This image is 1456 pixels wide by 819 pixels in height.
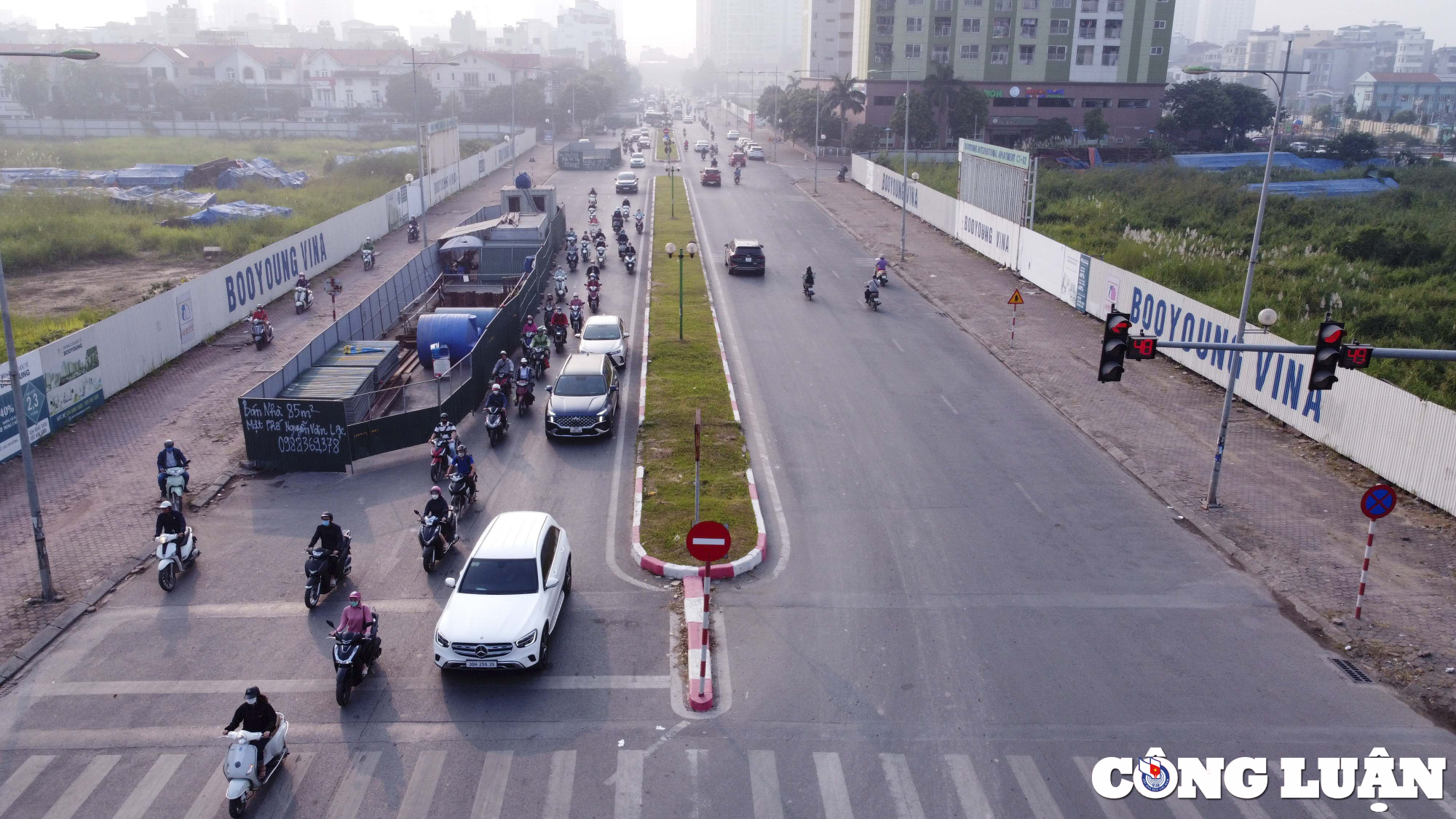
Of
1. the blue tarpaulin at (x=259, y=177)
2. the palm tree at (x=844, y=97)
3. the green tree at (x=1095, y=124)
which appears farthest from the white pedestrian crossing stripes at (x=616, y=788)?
the green tree at (x=1095, y=124)

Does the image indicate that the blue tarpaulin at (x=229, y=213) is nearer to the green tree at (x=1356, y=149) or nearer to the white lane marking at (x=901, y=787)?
the white lane marking at (x=901, y=787)

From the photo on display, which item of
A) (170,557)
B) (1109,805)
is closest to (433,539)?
(170,557)

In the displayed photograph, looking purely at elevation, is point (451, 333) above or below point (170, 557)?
above

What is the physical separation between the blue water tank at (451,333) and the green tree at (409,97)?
348ft

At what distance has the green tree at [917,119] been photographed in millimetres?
89438

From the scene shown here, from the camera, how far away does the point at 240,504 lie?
18.9 meters

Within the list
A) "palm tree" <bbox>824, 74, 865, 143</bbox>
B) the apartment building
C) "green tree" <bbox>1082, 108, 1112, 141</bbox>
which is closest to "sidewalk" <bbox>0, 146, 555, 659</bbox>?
"palm tree" <bbox>824, 74, 865, 143</bbox>

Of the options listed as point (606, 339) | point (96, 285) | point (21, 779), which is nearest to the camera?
point (21, 779)

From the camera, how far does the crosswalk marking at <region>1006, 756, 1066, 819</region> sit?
34.3 feet

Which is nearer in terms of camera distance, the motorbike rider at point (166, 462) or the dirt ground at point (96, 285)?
the motorbike rider at point (166, 462)

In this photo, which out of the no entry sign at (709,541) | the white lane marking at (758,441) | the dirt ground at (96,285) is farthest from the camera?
the dirt ground at (96,285)

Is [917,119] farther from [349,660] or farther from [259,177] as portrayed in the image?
[349,660]

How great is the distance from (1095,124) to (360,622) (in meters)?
96.2

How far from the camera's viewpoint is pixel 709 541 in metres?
12.5
